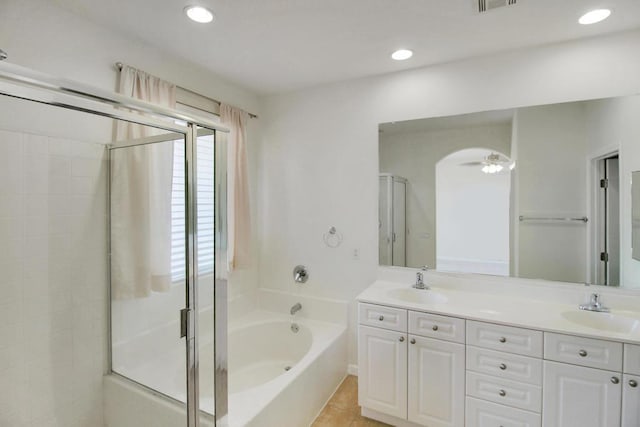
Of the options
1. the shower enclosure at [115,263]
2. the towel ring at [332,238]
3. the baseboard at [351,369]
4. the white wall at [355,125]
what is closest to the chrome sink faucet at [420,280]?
the white wall at [355,125]

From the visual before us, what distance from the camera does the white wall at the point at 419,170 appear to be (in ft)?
8.11

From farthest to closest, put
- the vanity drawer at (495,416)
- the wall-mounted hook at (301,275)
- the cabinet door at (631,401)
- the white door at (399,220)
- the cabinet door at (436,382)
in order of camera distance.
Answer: the wall-mounted hook at (301,275), the white door at (399,220), the cabinet door at (436,382), the vanity drawer at (495,416), the cabinet door at (631,401)

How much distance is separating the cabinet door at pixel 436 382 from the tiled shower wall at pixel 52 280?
6.23 feet

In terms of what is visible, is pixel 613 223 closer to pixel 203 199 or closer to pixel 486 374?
pixel 486 374

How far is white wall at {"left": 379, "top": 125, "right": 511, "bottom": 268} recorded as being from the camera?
97.3 inches

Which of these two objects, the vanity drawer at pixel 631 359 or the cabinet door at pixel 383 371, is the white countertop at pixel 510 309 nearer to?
the vanity drawer at pixel 631 359

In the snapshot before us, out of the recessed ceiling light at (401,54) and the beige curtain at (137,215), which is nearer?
the beige curtain at (137,215)

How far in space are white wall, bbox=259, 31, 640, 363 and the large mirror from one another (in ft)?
0.37

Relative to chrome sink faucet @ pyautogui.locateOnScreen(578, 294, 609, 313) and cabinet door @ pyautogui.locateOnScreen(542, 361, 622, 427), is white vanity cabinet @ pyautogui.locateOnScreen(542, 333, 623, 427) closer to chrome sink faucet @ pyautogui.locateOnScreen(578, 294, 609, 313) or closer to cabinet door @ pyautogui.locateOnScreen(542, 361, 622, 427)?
cabinet door @ pyautogui.locateOnScreen(542, 361, 622, 427)

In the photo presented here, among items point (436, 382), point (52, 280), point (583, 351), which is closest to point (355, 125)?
point (436, 382)

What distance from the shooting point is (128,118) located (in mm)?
1483

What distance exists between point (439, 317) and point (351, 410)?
3.34 feet

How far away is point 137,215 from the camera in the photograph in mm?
1942

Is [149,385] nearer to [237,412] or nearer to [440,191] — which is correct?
[237,412]
